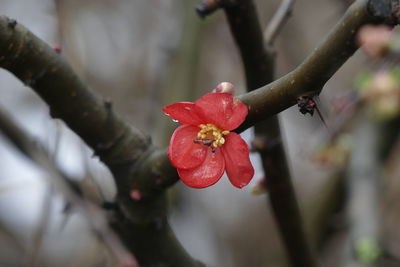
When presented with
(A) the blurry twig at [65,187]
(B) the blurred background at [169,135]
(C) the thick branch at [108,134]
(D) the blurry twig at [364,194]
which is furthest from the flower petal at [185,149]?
(D) the blurry twig at [364,194]

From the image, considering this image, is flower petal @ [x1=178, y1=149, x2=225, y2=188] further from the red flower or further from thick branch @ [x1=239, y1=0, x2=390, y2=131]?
thick branch @ [x1=239, y1=0, x2=390, y2=131]

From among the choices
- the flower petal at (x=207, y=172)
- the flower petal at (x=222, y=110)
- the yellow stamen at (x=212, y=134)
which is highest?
the flower petal at (x=222, y=110)

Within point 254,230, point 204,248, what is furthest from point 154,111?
point 254,230

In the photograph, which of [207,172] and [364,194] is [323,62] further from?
[364,194]

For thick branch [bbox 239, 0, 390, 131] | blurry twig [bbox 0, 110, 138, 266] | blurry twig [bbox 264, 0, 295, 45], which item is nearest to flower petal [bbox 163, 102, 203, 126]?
thick branch [bbox 239, 0, 390, 131]

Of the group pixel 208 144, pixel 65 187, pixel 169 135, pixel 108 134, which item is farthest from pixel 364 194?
pixel 208 144

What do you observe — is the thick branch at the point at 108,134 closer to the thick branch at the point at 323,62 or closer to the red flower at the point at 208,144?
the red flower at the point at 208,144

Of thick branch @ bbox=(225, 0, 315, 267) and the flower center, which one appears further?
thick branch @ bbox=(225, 0, 315, 267)

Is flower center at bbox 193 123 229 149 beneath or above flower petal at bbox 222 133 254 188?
above
